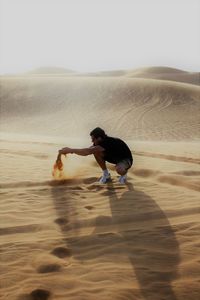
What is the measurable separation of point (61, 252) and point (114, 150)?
9.30ft

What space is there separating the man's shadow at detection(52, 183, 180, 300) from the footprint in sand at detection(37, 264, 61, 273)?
297 millimetres

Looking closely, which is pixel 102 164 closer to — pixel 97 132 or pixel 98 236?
pixel 97 132

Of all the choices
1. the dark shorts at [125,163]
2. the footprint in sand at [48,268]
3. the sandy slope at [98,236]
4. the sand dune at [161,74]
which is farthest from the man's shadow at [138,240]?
the sand dune at [161,74]

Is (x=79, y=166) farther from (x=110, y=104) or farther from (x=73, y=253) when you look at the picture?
(x=110, y=104)

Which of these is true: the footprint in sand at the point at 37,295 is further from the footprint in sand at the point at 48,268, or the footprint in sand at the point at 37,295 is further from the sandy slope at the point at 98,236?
the footprint in sand at the point at 48,268

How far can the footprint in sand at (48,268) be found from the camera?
3.65m

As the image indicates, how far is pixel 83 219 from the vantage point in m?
5.05

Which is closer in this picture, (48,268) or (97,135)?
(48,268)

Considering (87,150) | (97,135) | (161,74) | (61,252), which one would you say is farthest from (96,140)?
(161,74)

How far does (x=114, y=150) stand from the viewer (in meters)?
6.62

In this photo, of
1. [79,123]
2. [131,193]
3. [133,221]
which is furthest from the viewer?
[79,123]

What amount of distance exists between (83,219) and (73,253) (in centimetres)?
105

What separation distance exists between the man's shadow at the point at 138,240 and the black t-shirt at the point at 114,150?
37.0 inches

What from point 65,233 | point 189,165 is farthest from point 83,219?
point 189,165
